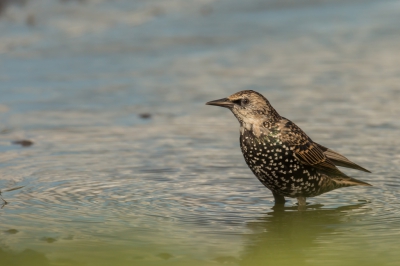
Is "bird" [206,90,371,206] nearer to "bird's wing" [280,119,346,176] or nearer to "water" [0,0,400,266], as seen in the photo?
"bird's wing" [280,119,346,176]

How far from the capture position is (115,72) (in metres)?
10.8

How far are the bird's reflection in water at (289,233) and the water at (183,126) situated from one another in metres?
0.02

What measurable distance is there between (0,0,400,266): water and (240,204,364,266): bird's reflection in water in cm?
2

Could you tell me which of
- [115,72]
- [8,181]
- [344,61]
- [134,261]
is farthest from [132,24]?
[134,261]

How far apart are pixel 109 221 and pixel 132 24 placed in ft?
23.8

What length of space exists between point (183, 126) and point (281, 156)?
2.15 metres

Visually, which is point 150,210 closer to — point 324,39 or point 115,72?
point 115,72

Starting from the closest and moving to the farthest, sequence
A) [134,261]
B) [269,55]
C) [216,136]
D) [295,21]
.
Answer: [134,261] → [216,136] → [269,55] → [295,21]

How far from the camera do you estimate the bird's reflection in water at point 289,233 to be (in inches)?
210

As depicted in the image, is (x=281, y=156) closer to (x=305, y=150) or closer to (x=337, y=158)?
(x=305, y=150)

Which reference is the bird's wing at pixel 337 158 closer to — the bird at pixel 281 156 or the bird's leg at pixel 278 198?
the bird at pixel 281 156

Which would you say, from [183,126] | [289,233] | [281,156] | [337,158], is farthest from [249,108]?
[183,126]

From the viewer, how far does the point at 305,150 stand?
22.7ft

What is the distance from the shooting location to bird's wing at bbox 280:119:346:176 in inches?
270
